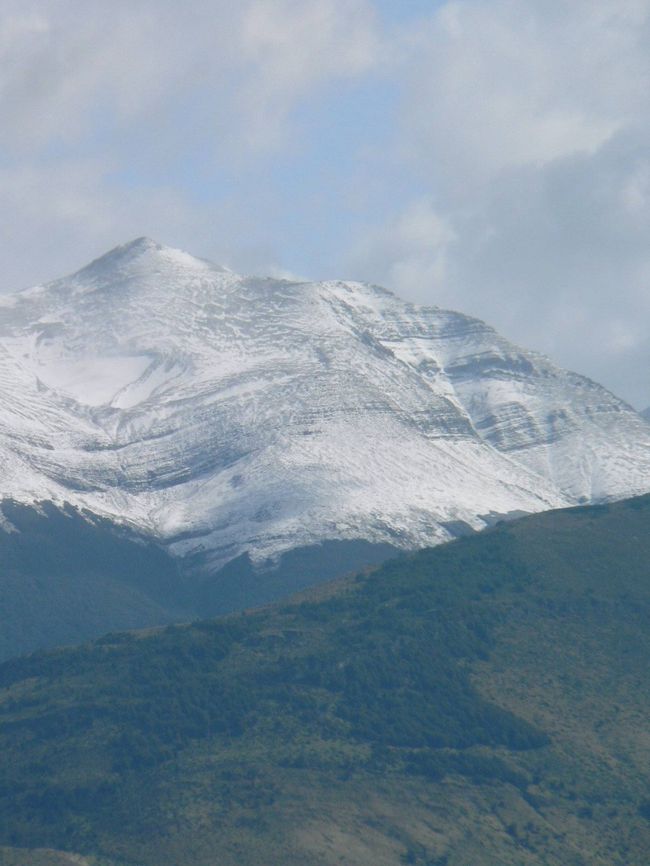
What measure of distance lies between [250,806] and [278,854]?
1017 cm

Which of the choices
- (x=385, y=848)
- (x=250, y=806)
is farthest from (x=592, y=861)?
(x=250, y=806)

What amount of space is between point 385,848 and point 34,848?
1309 inches

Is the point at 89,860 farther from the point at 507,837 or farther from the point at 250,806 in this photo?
the point at 507,837

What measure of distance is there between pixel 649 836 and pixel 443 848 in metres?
20.6

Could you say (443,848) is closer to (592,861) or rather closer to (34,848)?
(592,861)

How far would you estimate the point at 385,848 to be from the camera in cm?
19388

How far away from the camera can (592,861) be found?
196 metres

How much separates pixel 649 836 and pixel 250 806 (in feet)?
126

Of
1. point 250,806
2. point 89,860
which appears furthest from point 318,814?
point 89,860

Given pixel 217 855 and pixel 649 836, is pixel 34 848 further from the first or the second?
pixel 649 836

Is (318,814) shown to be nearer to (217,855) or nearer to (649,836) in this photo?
(217,855)

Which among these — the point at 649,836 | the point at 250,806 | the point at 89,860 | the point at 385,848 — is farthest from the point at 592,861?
the point at 89,860

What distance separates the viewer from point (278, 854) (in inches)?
7466

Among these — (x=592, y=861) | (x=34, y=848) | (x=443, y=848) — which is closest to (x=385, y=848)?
(x=443, y=848)
